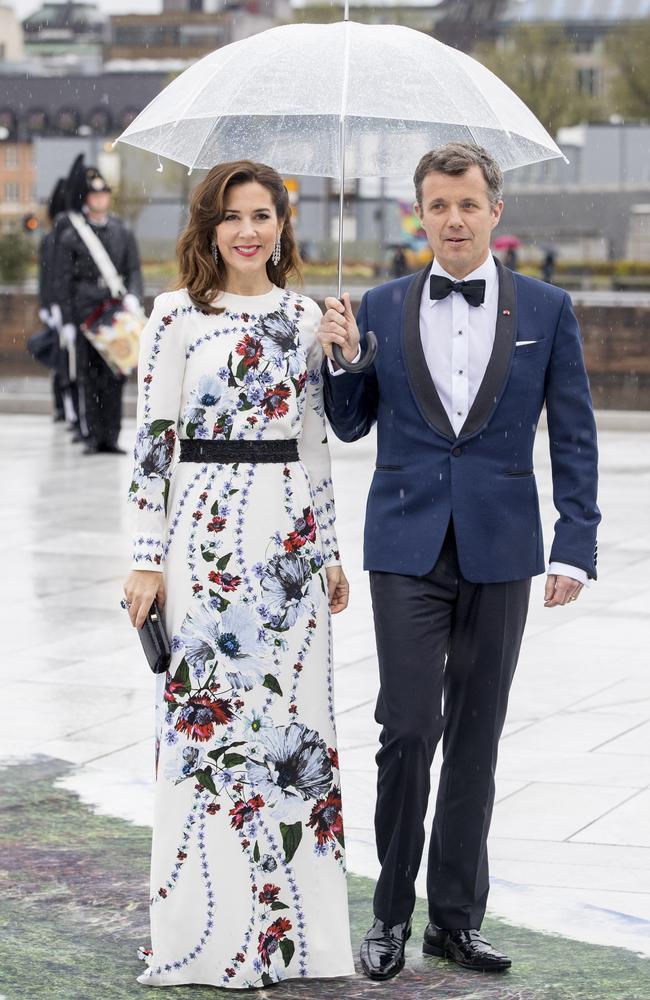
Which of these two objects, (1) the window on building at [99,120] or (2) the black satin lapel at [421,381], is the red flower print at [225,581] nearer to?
(2) the black satin lapel at [421,381]

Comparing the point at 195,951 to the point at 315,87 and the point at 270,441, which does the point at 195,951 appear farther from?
the point at 315,87

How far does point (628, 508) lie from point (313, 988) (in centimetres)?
855

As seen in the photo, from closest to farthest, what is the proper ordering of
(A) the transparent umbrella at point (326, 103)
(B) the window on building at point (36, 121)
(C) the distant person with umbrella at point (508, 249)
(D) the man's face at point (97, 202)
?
(A) the transparent umbrella at point (326, 103)
(D) the man's face at point (97, 202)
(C) the distant person with umbrella at point (508, 249)
(B) the window on building at point (36, 121)

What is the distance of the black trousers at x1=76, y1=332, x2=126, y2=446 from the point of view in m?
15.0

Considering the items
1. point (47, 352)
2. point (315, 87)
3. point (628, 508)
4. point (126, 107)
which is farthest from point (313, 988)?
point (126, 107)

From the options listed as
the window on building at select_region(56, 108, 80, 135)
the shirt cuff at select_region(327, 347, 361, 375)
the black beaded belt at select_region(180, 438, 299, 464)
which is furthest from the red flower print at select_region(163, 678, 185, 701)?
the window on building at select_region(56, 108, 80, 135)

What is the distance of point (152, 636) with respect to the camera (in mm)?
4230

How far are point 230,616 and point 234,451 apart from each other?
374 millimetres

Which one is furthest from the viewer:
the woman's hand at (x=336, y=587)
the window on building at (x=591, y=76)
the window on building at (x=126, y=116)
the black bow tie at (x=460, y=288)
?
the window on building at (x=591, y=76)

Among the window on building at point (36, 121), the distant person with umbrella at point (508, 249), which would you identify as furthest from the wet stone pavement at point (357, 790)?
the window on building at point (36, 121)

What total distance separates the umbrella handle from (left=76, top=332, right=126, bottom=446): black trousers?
426 inches

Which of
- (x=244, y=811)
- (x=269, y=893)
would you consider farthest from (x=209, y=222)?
(x=269, y=893)

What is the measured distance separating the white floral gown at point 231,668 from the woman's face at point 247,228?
0.32 feet

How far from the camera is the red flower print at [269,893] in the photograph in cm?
425
